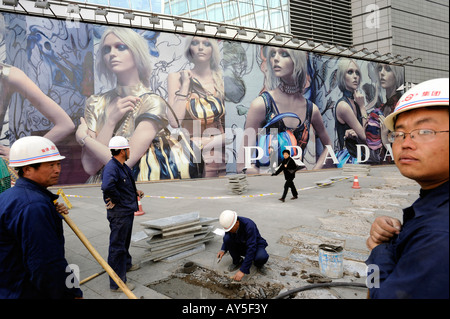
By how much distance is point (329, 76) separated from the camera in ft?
80.1

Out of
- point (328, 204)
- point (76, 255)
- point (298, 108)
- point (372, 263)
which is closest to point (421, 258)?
point (372, 263)

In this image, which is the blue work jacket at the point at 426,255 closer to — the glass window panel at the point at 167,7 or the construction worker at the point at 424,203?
the construction worker at the point at 424,203

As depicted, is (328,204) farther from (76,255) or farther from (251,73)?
(251,73)

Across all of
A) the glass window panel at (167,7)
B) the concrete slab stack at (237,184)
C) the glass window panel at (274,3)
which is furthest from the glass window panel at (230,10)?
the concrete slab stack at (237,184)

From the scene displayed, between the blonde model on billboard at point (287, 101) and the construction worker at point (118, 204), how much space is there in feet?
54.5

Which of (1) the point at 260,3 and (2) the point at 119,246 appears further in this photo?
(1) the point at 260,3

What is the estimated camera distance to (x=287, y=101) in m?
22.2

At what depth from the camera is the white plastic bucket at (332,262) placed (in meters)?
3.89

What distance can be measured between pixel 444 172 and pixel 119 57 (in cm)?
1928

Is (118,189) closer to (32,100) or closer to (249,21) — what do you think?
(32,100)

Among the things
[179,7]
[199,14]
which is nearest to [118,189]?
[179,7]

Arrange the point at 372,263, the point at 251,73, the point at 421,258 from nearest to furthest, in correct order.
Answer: the point at 421,258 → the point at 372,263 → the point at 251,73

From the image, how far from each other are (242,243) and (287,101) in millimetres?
19748

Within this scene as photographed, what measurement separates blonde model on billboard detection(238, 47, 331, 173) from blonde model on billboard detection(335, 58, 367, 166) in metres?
2.55
